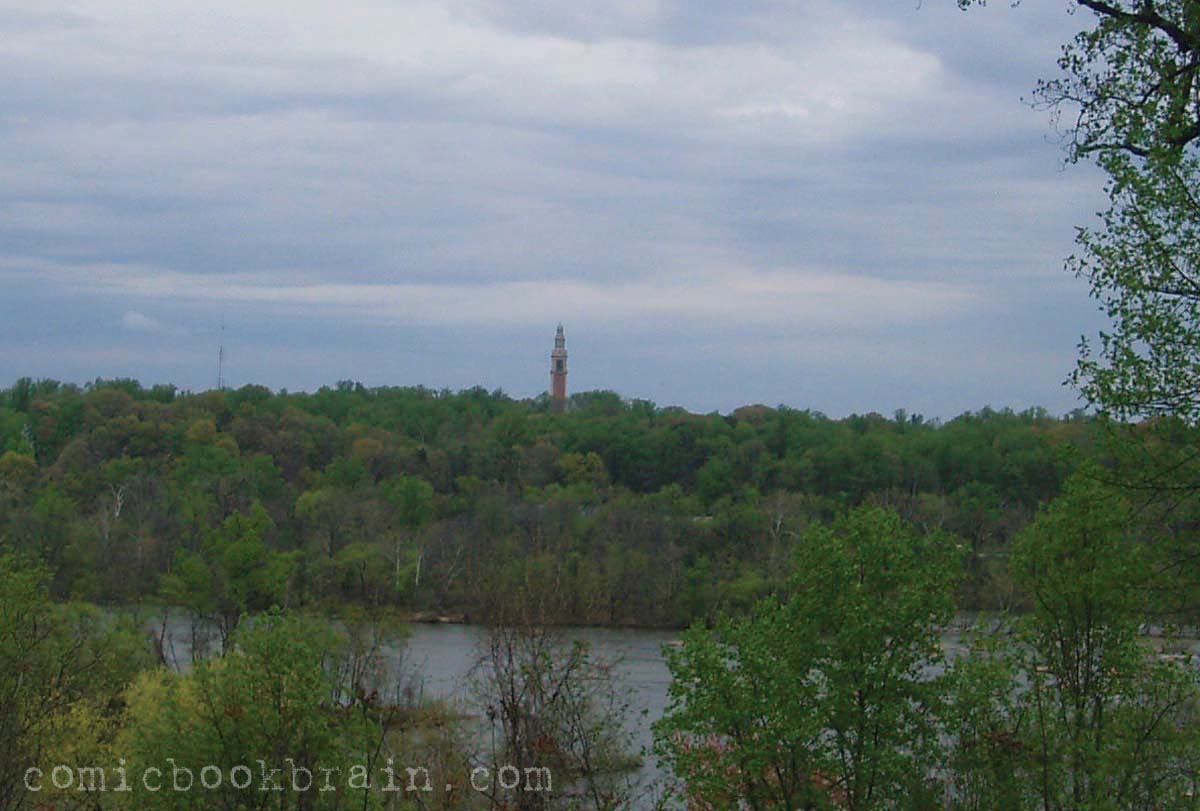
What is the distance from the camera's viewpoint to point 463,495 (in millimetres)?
62750

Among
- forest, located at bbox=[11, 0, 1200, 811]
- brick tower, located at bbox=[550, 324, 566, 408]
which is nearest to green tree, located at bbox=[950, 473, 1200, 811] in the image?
forest, located at bbox=[11, 0, 1200, 811]

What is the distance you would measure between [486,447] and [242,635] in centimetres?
Result: 5571

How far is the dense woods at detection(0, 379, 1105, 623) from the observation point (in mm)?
45781

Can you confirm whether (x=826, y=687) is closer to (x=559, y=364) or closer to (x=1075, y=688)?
(x=1075, y=688)

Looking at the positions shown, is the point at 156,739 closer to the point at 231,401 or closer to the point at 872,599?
the point at 872,599

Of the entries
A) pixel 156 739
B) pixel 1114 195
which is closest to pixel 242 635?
pixel 156 739

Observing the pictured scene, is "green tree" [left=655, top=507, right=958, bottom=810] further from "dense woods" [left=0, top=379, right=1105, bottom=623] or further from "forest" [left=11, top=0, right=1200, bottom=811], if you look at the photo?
"dense woods" [left=0, top=379, right=1105, bottom=623]

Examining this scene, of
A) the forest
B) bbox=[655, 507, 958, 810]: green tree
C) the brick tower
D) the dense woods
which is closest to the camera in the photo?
the forest

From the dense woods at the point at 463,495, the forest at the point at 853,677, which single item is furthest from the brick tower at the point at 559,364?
the forest at the point at 853,677

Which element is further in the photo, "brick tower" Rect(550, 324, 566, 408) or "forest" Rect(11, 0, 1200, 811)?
"brick tower" Rect(550, 324, 566, 408)

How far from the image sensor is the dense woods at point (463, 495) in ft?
150

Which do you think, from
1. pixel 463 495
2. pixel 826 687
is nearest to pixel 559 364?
pixel 463 495

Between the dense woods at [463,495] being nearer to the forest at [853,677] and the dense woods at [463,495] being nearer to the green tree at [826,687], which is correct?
the forest at [853,677]

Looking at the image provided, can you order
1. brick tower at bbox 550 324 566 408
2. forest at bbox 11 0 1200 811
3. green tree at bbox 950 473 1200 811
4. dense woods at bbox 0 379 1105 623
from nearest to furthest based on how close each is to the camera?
forest at bbox 11 0 1200 811 < green tree at bbox 950 473 1200 811 < dense woods at bbox 0 379 1105 623 < brick tower at bbox 550 324 566 408
